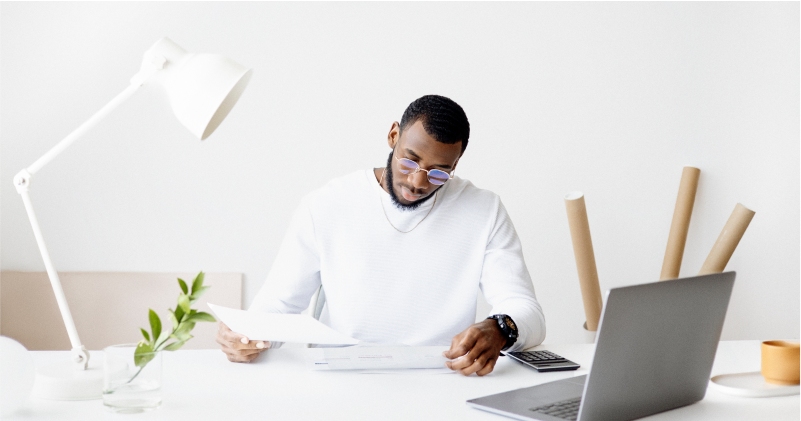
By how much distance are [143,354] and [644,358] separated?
831 millimetres

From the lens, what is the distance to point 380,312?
205cm

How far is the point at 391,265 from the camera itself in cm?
208

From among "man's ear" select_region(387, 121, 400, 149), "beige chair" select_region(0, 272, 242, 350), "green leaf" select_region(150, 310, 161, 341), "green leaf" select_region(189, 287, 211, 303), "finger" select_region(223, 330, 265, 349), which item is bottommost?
"beige chair" select_region(0, 272, 242, 350)

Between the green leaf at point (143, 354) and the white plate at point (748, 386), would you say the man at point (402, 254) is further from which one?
the green leaf at point (143, 354)

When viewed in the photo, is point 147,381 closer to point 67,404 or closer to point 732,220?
point 67,404

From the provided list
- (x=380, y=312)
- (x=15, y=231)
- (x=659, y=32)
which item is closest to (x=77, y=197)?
(x=15, y=231)

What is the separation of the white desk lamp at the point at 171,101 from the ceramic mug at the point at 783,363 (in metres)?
1.16

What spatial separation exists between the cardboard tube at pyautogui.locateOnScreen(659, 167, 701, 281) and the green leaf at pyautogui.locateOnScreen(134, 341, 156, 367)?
2.39 metres

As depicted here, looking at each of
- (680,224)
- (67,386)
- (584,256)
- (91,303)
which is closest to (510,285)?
(584,256)

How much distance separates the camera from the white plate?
132cm

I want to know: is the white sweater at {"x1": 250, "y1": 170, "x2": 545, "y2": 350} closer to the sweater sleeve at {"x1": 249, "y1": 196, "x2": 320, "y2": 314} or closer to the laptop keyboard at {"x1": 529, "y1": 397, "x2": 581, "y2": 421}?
the sweater sleeve at {"x1": 249, "y1": 196, "x2": 320, "y2": 314}

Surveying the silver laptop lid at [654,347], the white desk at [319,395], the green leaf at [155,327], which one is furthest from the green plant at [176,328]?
the silver laptop lid at [654,347]

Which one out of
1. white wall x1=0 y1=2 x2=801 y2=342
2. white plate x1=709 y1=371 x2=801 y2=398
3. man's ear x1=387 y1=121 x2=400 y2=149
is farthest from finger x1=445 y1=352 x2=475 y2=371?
white wall x1=0 y1=2 x2=801 y2=342

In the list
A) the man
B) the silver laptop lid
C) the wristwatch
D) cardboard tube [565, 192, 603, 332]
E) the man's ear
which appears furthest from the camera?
cardboard tube [565, 192, 603, 332]
